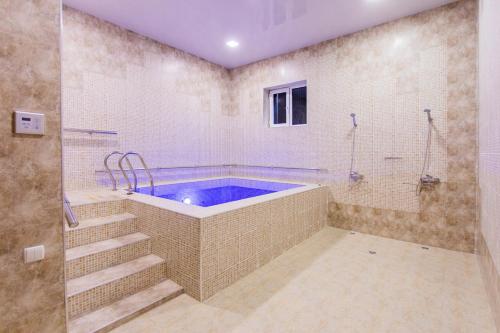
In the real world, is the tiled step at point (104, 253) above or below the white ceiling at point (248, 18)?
below

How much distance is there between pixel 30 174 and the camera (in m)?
1.24

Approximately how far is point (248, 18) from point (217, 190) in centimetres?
267

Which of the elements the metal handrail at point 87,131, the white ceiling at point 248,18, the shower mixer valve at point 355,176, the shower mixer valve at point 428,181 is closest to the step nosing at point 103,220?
the metal handrail at point 87,131

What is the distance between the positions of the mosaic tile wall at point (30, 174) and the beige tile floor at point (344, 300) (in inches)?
22.7

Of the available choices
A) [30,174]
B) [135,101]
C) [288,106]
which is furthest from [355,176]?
[30,174]

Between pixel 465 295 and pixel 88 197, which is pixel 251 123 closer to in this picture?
pixel 88 197

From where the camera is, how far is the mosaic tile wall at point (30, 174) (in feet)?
3.85

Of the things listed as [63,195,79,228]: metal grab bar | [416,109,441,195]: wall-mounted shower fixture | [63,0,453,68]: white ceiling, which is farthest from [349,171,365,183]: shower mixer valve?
[63,195,79,228]: metal grab bar

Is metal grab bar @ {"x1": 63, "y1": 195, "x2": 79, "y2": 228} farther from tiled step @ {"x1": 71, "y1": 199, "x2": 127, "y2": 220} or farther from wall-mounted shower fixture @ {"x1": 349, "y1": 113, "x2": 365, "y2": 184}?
wall-mounted shower fixture @ {"x1": 349, "y1": 113, "x2": 365, "y2": 184}

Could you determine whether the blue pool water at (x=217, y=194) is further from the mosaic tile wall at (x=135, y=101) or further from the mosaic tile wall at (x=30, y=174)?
the mosaic tile wall at (x=30, y=174)

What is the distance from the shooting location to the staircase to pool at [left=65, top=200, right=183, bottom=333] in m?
1.70

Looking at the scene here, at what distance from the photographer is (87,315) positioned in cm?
170

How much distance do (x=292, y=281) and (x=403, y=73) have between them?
9.31 ft

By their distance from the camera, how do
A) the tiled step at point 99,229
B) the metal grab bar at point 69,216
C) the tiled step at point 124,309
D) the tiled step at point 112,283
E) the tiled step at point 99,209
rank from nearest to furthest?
the metal grab bar at point 69,216 < the tiled step at point 124,309 < the tiled step at point 112,283 < the tiled step at point 99,229 < the tiled step at point 99,209
